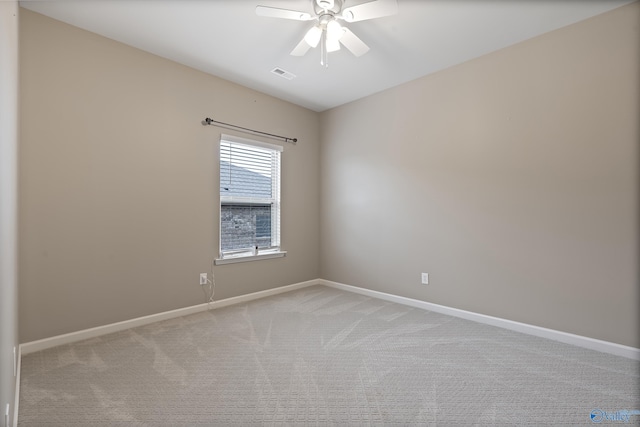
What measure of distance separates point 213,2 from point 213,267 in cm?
256

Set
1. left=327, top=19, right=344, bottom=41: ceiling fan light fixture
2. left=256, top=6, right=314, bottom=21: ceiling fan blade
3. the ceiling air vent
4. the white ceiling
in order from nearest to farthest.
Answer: left=256, top=6, right=314, bottom=21: ceiling fan blade, left=327, top=19, right=344, bottom=41: ceiling fan light fixture, the white ceiling, the ceiling air vent

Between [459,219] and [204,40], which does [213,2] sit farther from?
[459,219]

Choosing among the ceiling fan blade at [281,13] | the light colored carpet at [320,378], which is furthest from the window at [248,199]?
the ceiling fan blade at [281,13]

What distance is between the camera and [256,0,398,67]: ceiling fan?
6.59 ft

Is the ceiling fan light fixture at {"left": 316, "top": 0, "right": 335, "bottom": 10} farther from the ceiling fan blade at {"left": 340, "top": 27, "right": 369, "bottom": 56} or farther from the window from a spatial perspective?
the window

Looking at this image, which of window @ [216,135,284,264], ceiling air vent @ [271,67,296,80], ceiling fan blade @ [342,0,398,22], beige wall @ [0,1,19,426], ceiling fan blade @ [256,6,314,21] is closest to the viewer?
beige wall @ [0,1,19,426]

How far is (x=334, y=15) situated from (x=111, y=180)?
2.38 metres

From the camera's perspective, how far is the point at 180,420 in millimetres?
1630

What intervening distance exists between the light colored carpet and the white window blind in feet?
3.77

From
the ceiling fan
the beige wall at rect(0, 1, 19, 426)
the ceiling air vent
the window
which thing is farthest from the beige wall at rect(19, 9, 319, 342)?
the ceiling fan

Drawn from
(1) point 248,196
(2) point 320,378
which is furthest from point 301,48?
(2) point 320,378

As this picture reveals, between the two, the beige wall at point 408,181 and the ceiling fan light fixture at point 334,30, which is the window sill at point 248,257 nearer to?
the beige wall at point 408,181

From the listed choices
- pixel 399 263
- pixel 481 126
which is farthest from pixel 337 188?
pixel 481 126

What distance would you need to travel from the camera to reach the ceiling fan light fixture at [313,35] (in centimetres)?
232
